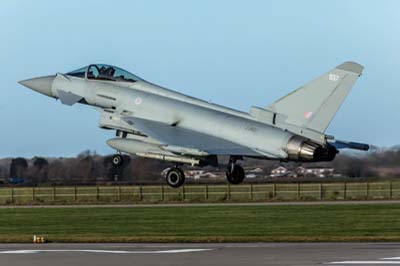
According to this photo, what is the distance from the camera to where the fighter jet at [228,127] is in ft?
110

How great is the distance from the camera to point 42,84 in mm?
38188

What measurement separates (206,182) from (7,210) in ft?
82.2

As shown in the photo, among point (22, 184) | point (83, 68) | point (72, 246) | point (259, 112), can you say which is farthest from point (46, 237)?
point (22, 184)

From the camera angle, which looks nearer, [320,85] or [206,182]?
[320,85]

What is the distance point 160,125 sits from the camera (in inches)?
1382

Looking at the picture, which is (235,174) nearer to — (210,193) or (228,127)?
(228,127)

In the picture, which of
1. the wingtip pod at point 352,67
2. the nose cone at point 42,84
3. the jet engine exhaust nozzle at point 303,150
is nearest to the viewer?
the jet engine exhaust nozzle at point 303,150

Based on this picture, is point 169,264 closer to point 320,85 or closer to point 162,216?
point 320,85

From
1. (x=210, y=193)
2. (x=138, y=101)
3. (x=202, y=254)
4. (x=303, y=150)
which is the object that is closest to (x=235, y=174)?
(x=303, y=150)

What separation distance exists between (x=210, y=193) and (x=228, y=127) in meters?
50.7

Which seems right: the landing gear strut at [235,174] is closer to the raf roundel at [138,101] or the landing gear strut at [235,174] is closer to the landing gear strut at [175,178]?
the landing gear strut at [175,178]

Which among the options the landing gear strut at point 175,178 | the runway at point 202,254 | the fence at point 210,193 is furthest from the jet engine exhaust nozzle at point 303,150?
the fence at point 210,193

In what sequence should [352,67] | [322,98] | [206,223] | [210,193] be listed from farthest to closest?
[210,193]
[206,223]
[352,67]
[322,98]

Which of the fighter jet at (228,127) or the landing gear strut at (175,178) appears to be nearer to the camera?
the fighter jet at (228,127)
